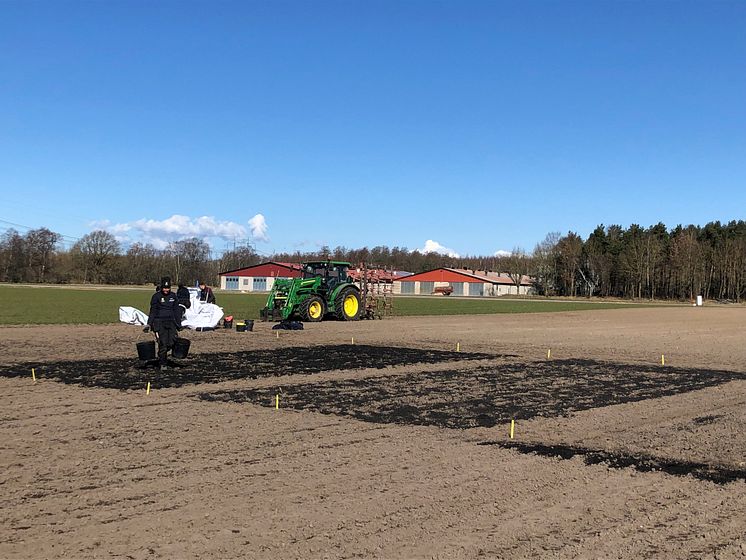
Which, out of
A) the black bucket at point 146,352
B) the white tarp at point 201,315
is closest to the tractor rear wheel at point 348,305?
the white tarp at point 201,315

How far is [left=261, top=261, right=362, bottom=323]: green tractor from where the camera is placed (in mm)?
28422

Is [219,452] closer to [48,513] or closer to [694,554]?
[48,513]

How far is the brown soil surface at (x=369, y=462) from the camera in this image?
5.01 metres

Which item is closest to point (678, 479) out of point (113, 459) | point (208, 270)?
point (113, 459)

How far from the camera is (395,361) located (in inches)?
652

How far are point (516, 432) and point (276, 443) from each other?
115 inches

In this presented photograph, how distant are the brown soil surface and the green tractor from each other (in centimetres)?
1321

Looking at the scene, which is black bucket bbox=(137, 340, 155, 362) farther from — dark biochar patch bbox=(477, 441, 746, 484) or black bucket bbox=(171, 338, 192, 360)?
dark biochar patch bbox=(477, 441, 746, 484)

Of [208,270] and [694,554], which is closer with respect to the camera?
[694,554]

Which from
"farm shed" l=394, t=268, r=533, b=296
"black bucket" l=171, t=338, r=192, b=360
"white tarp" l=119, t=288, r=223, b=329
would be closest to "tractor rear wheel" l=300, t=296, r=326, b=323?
"white tarp" l=119, t=288, r=223, b=329

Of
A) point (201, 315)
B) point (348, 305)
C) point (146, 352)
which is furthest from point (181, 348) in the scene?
point (348, 305)

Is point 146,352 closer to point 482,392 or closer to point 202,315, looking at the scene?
point 482,392

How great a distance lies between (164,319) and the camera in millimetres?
14328

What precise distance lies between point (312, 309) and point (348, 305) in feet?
7.29
